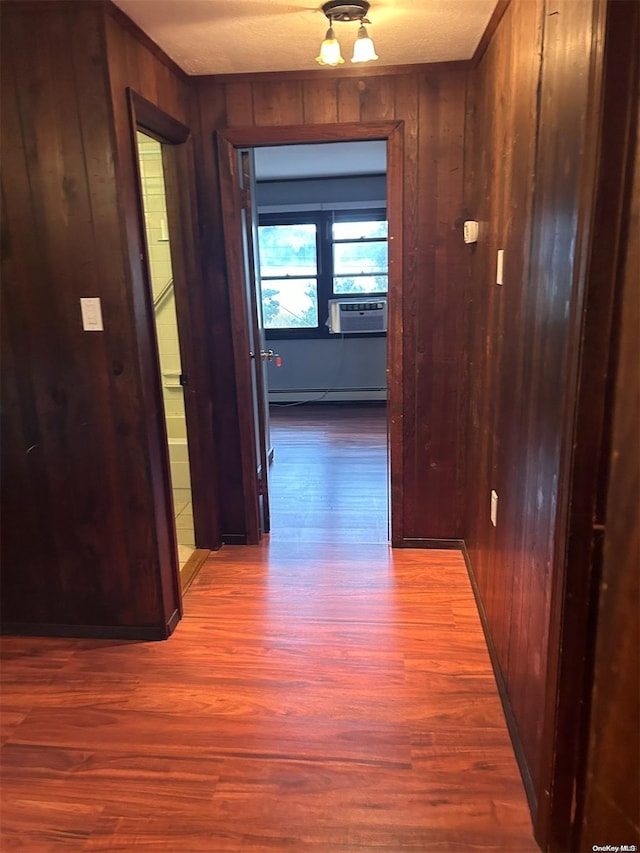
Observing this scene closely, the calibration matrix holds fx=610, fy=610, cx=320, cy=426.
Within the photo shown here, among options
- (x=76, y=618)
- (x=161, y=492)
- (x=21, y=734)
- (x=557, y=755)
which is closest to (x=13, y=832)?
(x=21, y=734)

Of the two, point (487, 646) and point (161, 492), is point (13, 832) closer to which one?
point (161, 492)

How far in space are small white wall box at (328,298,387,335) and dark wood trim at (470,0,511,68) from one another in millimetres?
3757

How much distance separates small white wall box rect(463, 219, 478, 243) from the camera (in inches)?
106

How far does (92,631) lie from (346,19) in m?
2.55

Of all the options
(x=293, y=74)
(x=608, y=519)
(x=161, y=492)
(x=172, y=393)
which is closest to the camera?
(x=608, y=519)

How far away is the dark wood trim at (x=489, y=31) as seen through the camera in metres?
2.07

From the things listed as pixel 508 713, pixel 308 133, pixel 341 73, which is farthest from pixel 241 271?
pixel 508 713

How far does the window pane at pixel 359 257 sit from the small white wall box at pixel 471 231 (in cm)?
371

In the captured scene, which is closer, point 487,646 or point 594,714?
point 594,714

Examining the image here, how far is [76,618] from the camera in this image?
255 centimetres

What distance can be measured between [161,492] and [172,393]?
136cm

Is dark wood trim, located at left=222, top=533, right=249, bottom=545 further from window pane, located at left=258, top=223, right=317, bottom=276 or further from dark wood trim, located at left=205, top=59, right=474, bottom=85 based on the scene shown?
window pane, located at left=258, top=223, right=317, bottom=276

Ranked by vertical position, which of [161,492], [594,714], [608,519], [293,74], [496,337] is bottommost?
[594,714]

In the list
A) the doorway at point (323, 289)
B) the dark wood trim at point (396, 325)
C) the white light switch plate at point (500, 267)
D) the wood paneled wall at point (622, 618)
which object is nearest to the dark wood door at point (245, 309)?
the dark wood trim at point (396, 325)
